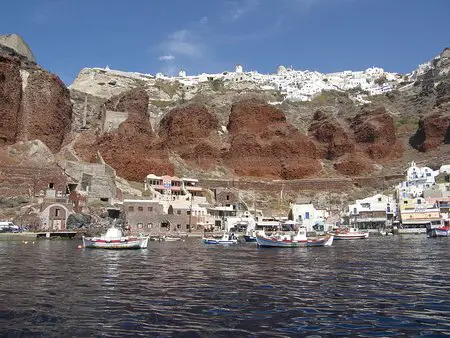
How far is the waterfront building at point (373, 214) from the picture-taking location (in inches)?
3669

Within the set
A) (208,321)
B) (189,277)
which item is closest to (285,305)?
(208,321)

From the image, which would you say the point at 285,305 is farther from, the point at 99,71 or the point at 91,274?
the point at 99,71

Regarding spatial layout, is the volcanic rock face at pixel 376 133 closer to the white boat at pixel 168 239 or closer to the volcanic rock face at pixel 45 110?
the white boat at pixel 168 239

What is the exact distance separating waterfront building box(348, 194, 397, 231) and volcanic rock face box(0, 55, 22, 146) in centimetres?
6758

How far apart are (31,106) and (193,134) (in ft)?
122

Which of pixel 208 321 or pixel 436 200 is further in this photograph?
pixel 436 200

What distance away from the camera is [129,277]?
81.5ft

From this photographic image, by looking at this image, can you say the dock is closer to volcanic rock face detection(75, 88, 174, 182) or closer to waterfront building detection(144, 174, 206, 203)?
waterfront building detection(144, 174, 206, 203)

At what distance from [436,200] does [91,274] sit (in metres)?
80.3

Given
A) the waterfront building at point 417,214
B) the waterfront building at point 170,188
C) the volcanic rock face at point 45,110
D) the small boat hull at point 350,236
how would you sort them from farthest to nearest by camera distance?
1. the volcanic rock face at point 45,110
2. the waterfront building at point 170,188
3. the waterfront building at point 417,214
4. the small boat hull at point 350,236

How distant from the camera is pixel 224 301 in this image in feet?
57.0

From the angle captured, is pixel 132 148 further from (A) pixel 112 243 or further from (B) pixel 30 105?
(A) pixel 112 243

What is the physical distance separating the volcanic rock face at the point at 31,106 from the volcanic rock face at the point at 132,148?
21.4ft

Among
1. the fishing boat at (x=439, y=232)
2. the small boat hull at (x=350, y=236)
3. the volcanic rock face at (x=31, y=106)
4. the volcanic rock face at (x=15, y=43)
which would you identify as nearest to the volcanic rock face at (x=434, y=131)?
the fishing boat at (x=439, y=232)
